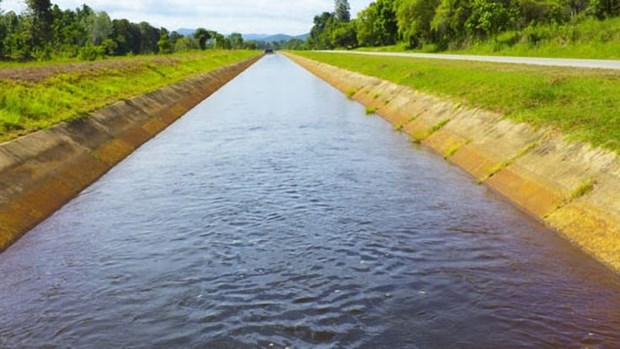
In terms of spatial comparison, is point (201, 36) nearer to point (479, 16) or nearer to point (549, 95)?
point (479, 16)

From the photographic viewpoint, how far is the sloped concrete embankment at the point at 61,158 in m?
14.5

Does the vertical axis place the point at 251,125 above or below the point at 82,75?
below

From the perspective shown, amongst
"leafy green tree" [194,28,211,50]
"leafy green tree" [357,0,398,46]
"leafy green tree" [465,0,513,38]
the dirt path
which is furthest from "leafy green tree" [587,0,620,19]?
A: "leafy green tree" [194,28,211,50]

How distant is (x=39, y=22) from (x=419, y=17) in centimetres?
7499

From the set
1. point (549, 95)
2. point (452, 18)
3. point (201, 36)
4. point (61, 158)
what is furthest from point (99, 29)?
point (549, 95)

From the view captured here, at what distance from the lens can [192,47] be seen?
19188 centimetres

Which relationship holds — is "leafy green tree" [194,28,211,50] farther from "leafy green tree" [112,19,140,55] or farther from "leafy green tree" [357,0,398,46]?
"leafy green tree" [357,0,398,46]

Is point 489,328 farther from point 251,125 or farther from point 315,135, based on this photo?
point 251,125

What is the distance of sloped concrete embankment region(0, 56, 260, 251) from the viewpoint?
14.5 meters

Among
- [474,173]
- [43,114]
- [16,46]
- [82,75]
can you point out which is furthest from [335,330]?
[16,46]

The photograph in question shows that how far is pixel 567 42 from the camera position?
40.3 meters

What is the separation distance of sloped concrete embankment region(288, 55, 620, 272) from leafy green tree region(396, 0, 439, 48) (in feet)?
192

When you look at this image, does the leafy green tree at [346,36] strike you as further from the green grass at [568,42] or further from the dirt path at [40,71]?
the dirt path at [40,71]

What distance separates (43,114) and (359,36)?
4918 inches
